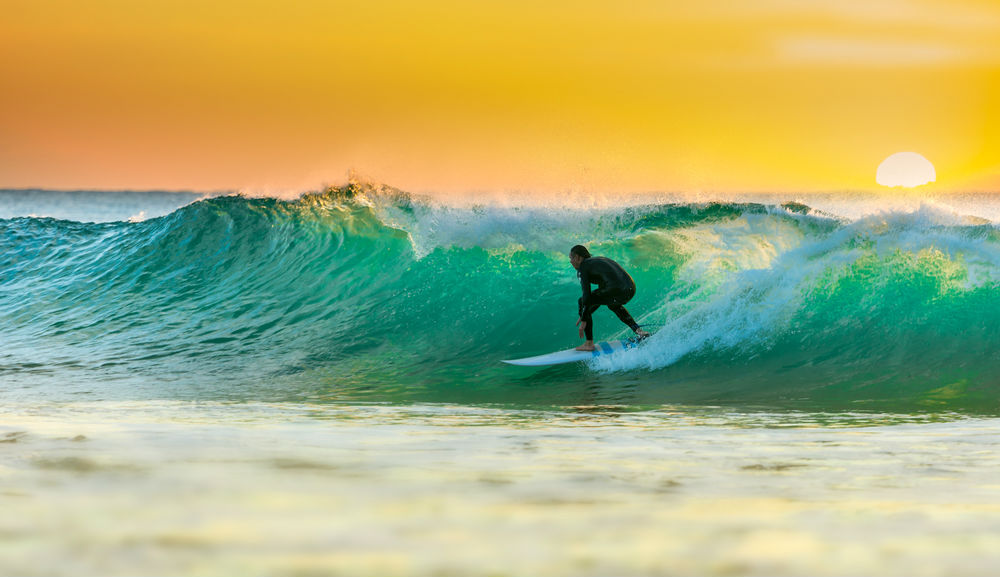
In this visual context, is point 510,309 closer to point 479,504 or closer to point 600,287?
point 600,287

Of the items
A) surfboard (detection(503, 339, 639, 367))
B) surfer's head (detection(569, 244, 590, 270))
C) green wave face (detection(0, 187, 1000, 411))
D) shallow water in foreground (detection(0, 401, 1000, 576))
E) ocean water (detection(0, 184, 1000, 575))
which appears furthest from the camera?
surfer's head (detection(569, 244, 590, 270))

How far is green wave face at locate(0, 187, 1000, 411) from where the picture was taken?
8039 mm

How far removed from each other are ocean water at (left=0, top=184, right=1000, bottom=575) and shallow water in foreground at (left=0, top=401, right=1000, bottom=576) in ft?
0.04

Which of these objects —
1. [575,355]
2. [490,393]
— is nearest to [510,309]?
[575,355]

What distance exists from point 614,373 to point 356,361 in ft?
9.76

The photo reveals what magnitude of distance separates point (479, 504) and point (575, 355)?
21.6 feet

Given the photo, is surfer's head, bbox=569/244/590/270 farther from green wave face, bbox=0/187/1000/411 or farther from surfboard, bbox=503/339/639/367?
green wave face, bbox=0/187/1000/411

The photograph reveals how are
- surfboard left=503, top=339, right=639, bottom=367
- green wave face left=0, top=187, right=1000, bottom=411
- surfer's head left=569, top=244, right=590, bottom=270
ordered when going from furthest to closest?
surfer's head left=569, top=244, right=590, bottom=270
surfboard left=503, top=339, right=639, bottom=367
green wave face left=0, top=187, right=1000, bottom=411

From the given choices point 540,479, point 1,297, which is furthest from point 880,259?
point 1,297

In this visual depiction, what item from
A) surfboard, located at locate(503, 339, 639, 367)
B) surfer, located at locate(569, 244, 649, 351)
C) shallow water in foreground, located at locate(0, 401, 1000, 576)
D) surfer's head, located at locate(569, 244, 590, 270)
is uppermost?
surfer's head, located at locate(569, 244, 590, 270)

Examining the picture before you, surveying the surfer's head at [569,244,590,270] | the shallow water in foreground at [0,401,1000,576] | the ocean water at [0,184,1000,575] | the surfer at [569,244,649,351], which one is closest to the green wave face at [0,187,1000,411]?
the ocean water at [0,184,1000,575]

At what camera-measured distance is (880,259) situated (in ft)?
33.6

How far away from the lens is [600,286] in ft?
29.5

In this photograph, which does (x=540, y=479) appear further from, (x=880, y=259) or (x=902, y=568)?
(x=880, y=259)
